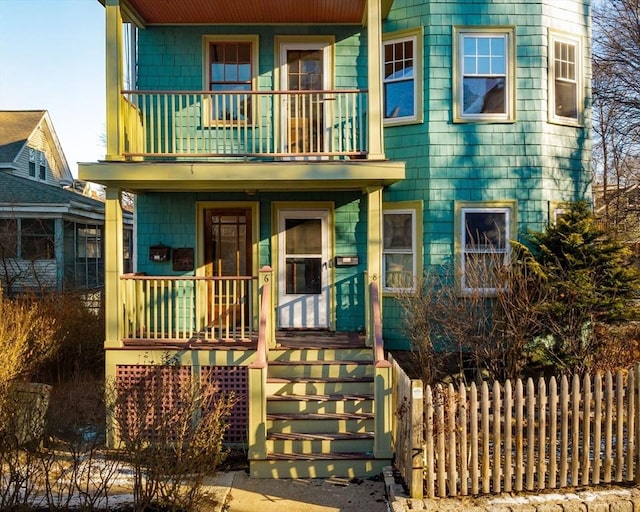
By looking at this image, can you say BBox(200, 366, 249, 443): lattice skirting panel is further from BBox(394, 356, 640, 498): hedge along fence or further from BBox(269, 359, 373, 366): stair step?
BBox(394, 356, 640, 498): hedge along fence

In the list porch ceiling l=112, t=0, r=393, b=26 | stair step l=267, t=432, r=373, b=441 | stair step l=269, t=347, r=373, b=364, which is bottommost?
stair step l=267, t=432, r=373, b=441

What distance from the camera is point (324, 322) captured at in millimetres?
9836

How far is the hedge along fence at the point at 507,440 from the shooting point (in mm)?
5500

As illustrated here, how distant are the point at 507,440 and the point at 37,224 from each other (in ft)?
61.4

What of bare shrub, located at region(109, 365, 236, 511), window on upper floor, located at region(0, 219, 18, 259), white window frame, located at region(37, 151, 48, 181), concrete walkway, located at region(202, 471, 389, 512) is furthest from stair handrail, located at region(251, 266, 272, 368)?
white window frame, located at region(37, 151, 48, 181)

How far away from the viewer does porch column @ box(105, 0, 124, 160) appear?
7930 millimetres

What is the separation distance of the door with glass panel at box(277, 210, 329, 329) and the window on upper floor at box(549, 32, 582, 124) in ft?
15.6

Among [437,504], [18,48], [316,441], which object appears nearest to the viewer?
[437,504]

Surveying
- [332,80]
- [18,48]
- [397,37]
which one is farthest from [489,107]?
[18,48]

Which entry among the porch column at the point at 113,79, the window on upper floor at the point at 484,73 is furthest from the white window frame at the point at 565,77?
the porch column at the point at 113,79

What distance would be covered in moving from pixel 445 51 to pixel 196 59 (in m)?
4.59

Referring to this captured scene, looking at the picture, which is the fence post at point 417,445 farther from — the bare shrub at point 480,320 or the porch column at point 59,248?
the porch column at point 59,248

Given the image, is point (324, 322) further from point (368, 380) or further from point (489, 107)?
point (489, 107)

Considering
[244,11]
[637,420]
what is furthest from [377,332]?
[244,11]
